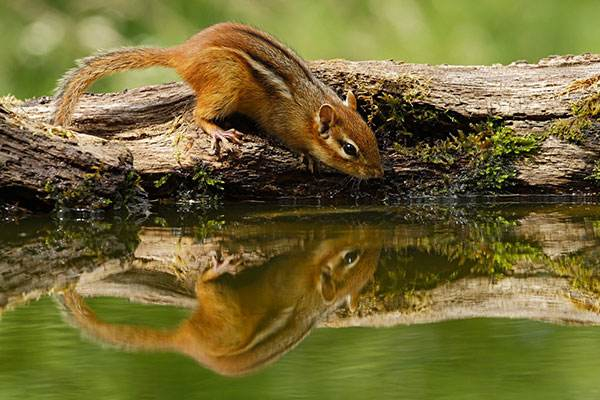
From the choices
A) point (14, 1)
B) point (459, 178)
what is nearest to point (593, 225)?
point (459, 178)

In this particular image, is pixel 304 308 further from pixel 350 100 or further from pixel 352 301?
pixel 350 100

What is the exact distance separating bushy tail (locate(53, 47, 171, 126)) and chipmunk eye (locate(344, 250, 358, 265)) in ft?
7.27

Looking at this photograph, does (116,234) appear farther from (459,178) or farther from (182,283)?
(459,178)

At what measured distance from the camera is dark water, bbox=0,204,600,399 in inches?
73.4

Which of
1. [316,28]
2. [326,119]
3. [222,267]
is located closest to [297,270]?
[222,267]

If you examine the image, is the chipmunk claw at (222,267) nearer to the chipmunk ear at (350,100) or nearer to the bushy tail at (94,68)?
the chipmunk ear at (350,100)

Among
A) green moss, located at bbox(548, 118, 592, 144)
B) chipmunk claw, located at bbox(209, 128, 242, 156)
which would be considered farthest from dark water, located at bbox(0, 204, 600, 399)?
green moss, located at bbox(548, 118, 592, 144)

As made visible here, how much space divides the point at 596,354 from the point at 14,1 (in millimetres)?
6079

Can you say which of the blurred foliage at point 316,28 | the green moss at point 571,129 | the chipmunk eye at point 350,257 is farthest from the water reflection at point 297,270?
the blurred foliage at point 316,28

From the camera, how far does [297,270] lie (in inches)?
122

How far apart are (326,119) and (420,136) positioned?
51 centimetres

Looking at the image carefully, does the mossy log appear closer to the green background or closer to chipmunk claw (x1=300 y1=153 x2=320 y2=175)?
chipmunk claw (x1=300 y1=153 x2=320 y2=175)

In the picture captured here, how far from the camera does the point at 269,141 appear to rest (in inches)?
207

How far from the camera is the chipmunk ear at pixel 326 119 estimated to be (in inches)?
201
